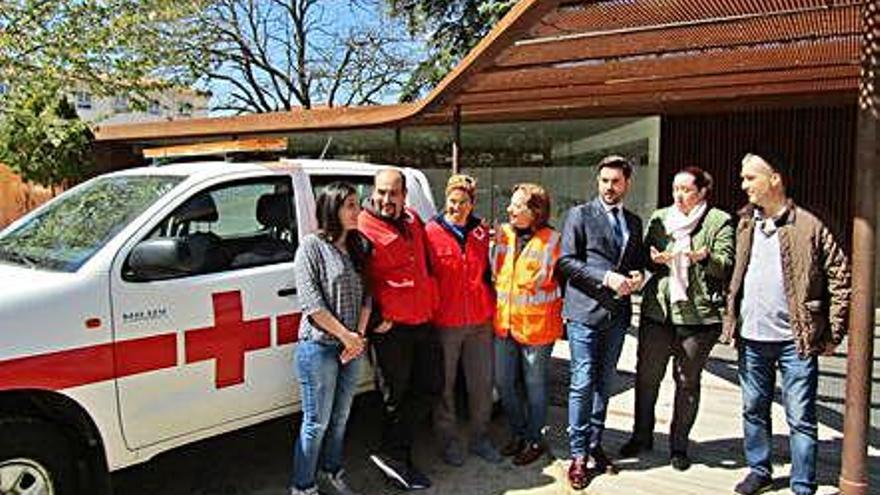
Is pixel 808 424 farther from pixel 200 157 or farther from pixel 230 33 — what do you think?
pixel 230 33

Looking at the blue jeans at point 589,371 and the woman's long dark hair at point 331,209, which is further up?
the woman's long dark hair at point 331,209

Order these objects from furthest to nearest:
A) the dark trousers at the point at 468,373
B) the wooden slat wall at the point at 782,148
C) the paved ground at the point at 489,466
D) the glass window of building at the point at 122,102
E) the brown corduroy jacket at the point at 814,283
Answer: the glass window of building at the point at 122,102 → the wooden slat wall at the point at 782,148 → the dark trousers at the point at 468,373 → the paved ground at the point at 489,466 → the brown corduroy jacket at the point at 814,283

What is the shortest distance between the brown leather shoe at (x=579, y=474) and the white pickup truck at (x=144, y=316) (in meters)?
1.65

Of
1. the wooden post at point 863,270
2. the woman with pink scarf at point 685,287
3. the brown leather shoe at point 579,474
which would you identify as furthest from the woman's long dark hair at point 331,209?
the wooden post at point 863,270

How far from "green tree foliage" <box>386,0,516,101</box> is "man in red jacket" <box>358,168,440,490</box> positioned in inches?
595

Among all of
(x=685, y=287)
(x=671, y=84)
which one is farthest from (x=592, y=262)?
(x=671, y=84)

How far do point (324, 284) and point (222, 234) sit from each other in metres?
0.80

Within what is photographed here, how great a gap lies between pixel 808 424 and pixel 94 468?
11.8 ft

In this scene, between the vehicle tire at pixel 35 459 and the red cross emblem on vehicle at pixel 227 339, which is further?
the red cross emblem on vehicle at pixel 227 339

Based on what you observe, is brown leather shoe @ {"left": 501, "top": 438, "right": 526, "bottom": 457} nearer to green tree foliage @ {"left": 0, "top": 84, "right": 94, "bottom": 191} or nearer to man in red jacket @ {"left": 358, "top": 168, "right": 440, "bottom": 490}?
man in red jacket @ {"left": 358, "top": 168, "right": 440, "bottom": 490}

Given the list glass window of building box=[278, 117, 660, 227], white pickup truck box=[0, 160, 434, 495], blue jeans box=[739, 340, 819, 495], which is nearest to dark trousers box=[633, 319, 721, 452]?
blue jeans box=[739, 340, 819, 495]

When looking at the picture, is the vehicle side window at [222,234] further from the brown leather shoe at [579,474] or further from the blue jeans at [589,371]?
the brown leather shoe at [579,474]

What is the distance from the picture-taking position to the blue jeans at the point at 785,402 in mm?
3936

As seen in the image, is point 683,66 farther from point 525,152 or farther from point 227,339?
point 525,152
